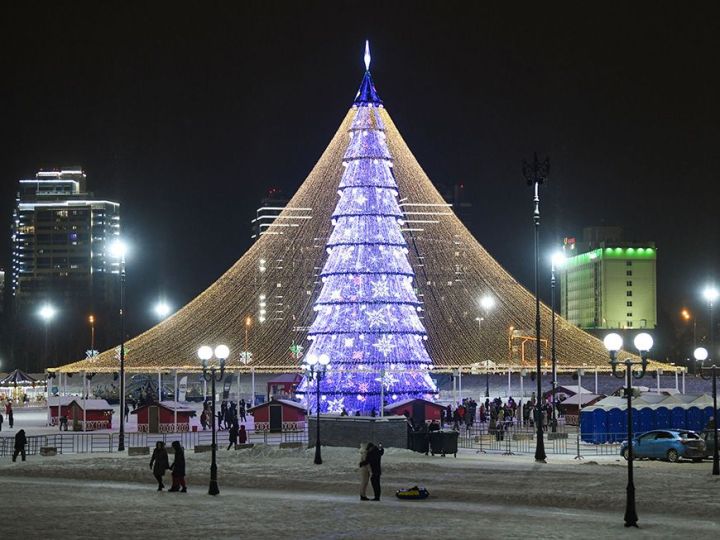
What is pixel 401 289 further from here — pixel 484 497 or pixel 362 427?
pixel 484 497

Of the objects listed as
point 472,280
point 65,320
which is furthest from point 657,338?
point 472,280

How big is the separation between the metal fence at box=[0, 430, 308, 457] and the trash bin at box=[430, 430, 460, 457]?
7486mm

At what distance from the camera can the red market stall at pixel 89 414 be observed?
58906 millimetres

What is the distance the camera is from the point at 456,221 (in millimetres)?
60844

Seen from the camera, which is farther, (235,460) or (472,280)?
(472,280)

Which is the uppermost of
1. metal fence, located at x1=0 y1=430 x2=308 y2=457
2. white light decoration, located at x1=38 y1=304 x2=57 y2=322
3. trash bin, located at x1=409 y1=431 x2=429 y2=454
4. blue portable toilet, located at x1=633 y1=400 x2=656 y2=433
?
white light decoration, located at x1=38 y1=304 x2=57 y2=322

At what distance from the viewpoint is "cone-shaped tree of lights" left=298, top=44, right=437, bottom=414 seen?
180ft

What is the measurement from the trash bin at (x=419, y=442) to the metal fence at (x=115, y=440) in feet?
20.0

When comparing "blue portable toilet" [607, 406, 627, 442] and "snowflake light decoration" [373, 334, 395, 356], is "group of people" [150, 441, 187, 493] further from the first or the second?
"snowflake light decoration" [373, 334, 395, 356]

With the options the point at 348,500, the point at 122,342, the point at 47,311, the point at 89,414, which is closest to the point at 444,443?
the point at 122,342

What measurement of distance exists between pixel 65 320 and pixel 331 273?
384 feet

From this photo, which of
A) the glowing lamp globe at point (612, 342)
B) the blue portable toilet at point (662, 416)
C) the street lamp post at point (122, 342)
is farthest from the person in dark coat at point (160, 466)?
the blue portable toilet at point (662, 416)

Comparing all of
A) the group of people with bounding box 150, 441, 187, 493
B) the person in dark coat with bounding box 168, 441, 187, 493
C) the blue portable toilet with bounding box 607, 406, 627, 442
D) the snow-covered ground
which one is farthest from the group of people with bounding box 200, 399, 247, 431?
the person in dark coat with bounding box 168, 441, 187, 493

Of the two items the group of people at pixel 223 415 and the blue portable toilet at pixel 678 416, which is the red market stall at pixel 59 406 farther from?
the blue portable toilet at pixel 678 416
